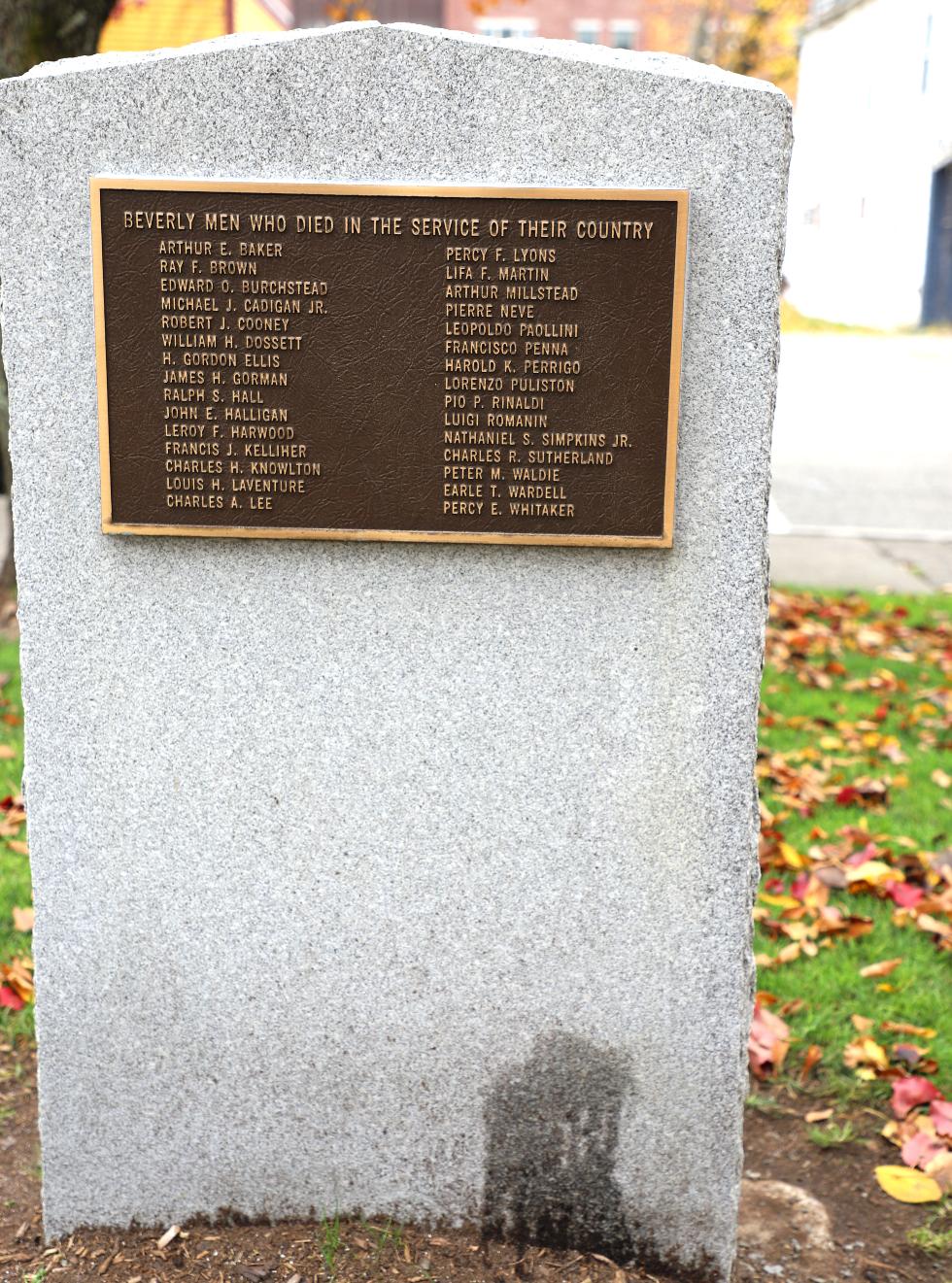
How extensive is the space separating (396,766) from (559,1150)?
915mm

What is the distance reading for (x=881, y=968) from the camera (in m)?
3.95

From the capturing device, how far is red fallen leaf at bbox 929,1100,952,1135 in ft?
10.9

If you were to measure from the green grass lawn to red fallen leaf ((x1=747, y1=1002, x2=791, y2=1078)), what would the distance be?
0.04 metres

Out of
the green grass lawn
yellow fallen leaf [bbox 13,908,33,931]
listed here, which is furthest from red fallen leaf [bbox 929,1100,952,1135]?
yellow fallen leaf [bbox 13,908,33,931]

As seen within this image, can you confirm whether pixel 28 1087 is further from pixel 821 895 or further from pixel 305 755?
pixel 821 895

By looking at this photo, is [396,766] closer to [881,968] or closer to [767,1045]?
[767,1045]

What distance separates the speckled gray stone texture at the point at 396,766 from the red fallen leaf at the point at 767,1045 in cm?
77

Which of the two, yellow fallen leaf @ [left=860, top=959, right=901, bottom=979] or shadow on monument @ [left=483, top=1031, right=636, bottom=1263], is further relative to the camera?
yellow fallen leaf @ [left=860, top=959, right=901, bottom=979]

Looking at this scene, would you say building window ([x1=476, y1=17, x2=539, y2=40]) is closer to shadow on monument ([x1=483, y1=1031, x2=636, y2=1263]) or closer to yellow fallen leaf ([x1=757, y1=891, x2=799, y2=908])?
yellow fallen leaf ([x1=757, y1=891, x2=799, y2=908])

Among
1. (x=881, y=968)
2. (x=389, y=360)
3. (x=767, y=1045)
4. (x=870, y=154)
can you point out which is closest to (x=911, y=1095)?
(x=767, y=1045)

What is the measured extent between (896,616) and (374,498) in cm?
556

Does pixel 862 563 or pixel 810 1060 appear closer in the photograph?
pixel 810 1060

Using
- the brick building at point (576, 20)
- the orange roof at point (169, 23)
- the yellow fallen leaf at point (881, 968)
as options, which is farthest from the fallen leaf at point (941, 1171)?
the brick building at point (576, 20)

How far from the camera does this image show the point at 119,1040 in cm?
292
